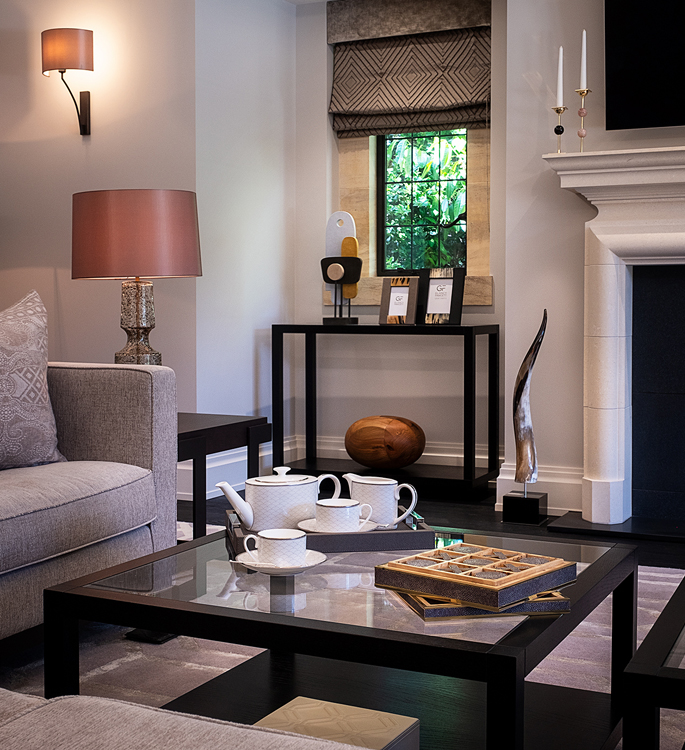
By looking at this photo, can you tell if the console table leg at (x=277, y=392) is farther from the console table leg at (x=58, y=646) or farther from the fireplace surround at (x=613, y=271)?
the console table leg at (x=58, y=646)

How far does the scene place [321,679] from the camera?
1.72 metres

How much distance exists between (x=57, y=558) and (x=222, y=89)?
2.84 meters

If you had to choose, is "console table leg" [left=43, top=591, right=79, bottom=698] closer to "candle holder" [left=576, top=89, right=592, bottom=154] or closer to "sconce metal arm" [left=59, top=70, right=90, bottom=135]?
"candle holder" [left=576, top=89, right=592, bottom=154]

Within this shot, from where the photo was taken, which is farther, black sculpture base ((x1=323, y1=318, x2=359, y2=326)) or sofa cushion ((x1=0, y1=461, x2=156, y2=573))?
black sculpture base ((x1=323, y1=318, x2=359, y2=326))

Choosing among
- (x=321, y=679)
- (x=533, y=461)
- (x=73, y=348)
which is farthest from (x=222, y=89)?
(x=321, y=679)

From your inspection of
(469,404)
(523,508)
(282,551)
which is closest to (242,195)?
(469,404)

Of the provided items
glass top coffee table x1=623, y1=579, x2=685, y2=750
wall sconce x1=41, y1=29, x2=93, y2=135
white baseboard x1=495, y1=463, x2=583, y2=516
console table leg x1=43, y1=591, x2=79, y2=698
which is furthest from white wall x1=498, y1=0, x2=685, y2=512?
glass top coffee table x1=623, y1=579, x2=685, y2=750

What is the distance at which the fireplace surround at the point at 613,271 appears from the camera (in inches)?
138

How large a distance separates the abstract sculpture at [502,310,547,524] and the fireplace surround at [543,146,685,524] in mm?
200

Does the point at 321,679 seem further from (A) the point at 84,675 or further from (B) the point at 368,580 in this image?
(A) the point at 84,675

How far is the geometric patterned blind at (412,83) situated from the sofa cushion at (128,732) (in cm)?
416

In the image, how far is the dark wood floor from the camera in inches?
128

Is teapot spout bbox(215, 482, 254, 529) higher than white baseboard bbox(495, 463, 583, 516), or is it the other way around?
teapot spout bbox(215, 482, 254, 529)

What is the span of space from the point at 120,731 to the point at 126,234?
2.24 m
